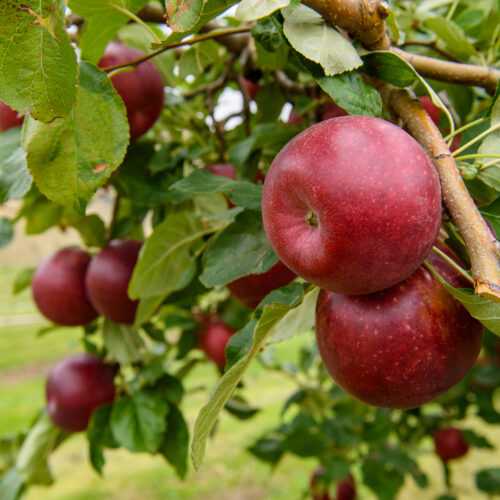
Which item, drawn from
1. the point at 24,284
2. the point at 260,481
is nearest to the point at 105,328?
the point at 24,284

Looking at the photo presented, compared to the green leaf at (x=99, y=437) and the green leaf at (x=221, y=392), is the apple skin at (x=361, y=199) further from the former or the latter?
the green leaf at (x=99, y=437)

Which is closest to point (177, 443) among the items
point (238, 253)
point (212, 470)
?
point (238, 253)

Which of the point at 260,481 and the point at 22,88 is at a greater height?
the point at 22,88

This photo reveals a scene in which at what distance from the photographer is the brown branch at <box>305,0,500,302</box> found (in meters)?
0.46

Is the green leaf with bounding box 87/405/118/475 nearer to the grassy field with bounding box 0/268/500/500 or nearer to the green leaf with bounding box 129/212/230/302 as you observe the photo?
the green leaf with bounding box 129/212/230/302

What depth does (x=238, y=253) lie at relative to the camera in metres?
0.69

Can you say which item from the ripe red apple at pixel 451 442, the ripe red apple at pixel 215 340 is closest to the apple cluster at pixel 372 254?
the ripe red apple at pixel 215 340

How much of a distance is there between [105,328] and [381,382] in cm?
86

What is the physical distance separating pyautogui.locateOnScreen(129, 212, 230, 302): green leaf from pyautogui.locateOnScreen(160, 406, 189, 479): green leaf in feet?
1.47

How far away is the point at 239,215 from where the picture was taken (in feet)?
2.32

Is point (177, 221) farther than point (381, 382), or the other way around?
point (177, 221)

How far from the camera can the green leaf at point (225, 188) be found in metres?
0.65

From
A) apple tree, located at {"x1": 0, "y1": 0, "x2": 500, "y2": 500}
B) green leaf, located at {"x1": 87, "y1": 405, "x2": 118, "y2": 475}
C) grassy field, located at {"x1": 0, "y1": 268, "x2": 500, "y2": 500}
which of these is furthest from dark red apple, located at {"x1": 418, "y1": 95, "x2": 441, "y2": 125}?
grassy field, located at {"x1": 0, "y1": 268, "x2": 500, "y2": 500}

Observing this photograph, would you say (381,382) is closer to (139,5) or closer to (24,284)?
(139,5)
